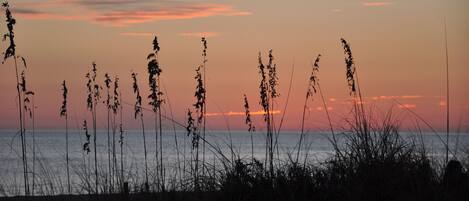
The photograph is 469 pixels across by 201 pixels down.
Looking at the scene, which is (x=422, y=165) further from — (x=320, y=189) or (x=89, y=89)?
(x=89, y=89)

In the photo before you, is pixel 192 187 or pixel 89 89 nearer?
pixel 192 187

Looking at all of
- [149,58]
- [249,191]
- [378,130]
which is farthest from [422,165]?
[149,58]

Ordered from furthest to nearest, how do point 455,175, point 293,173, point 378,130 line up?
point 378,130 → point 293,173 → point 455,175

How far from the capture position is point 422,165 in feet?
22.8

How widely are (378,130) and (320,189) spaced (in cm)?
123

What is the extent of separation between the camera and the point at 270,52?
8578mm

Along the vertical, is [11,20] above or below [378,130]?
above

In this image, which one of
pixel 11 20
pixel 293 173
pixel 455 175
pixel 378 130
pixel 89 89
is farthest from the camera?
pixel 89 89

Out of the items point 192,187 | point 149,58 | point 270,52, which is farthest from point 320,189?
point 149,58

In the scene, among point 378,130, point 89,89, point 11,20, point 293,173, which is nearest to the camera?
point 293,173

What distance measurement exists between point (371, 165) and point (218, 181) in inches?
62.6

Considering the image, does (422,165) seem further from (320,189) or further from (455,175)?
(320,189)

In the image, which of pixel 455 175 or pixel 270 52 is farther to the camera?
pixel 270 52

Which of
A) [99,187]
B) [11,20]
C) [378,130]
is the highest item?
[11,20]
